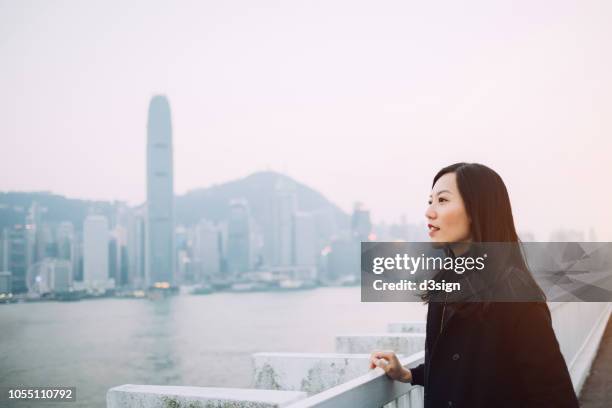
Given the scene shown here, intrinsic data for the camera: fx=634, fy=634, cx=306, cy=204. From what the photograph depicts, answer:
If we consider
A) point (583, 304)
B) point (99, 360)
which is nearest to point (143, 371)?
point (99, 360)

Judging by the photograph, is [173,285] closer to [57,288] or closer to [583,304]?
[57,288]

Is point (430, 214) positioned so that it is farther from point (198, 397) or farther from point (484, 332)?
point (198, 397)

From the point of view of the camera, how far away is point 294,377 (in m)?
2.71

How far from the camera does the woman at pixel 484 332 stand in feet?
4.58

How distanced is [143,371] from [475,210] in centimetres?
3641

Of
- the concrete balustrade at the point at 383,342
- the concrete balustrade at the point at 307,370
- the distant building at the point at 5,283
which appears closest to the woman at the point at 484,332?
the concrete balustrade at the point at 307,370

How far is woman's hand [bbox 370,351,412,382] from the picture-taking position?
1825mm

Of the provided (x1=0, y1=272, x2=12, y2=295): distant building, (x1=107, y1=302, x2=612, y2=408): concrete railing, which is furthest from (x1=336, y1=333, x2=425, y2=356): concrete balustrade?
(x1=0, y1=272, x2=12, y2=295): distant building

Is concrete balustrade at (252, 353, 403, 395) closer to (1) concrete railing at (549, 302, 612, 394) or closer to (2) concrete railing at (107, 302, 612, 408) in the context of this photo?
(2) concrete railing at (107, 302, 612, 408)

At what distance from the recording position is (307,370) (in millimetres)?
2674

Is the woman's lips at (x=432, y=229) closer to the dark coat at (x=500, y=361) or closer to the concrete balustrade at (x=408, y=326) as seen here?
the dark coat at (x=500, y=361)

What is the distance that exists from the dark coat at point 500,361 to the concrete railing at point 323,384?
25 centimetres

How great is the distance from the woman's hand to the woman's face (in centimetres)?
42

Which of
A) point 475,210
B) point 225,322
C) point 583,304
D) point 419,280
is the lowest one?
point 225,322
